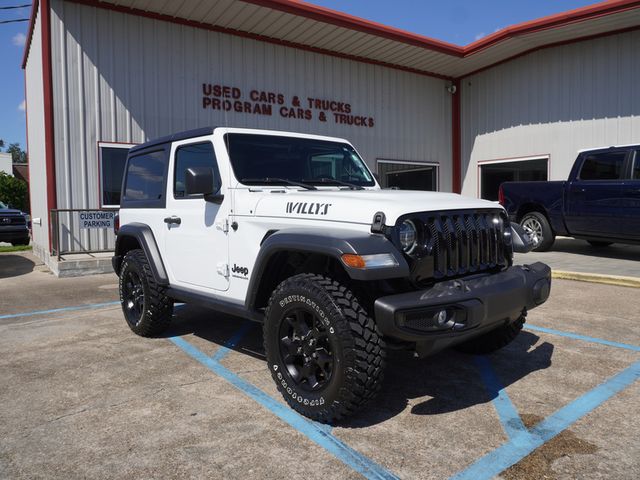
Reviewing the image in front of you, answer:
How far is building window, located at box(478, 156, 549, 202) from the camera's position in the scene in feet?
46.5

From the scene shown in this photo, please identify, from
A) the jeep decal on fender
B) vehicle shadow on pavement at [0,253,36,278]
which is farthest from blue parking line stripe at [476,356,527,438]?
vehicle shadow on pavement at [0,253,36,278]

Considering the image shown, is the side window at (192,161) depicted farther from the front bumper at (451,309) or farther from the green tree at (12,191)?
the green tree at (12,191)

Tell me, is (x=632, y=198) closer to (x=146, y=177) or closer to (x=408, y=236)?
(x=408, y=236)

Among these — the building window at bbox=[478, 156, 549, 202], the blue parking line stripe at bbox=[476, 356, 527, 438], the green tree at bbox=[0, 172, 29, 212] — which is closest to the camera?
the blue parking line stripe at bbox=[476, 356, 527, 438]

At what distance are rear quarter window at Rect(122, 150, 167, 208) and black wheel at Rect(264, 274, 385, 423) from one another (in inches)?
82.1

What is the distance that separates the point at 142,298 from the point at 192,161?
1471mm

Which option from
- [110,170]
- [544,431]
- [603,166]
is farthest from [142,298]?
[603,166]

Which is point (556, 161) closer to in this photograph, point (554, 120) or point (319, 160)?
point (554, 120)

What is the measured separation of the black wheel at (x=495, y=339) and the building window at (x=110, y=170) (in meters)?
8.54

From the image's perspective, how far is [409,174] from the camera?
17.3m

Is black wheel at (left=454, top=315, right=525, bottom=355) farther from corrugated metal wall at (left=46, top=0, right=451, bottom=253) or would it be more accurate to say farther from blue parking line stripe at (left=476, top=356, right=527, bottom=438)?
corrugated metal wall at (left=46, top=0, right=451, bottom=253)

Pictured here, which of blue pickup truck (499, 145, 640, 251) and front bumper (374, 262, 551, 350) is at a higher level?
blue pickup truck (499, 145, 640, 251)

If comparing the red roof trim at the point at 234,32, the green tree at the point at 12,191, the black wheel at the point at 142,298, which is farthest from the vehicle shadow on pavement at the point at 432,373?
the green tree at the point at 12,191

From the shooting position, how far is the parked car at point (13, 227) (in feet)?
52.6
